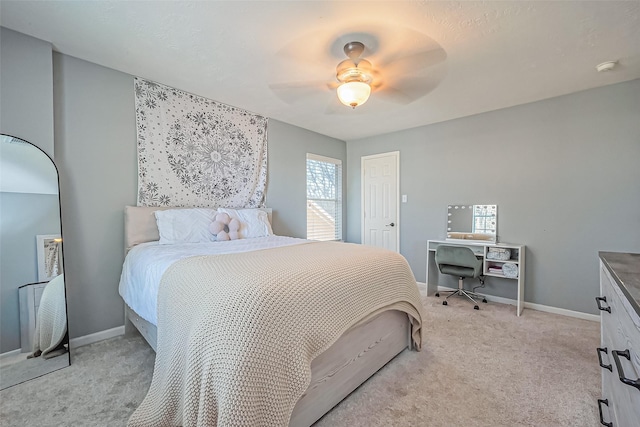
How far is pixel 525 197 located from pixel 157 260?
383 cm

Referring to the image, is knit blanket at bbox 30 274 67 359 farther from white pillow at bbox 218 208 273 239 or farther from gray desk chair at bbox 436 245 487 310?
gray desk chair at bbox 436 245 487 310

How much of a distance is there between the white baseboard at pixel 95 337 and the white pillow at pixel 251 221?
4.50 feet

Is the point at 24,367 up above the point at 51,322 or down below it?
below

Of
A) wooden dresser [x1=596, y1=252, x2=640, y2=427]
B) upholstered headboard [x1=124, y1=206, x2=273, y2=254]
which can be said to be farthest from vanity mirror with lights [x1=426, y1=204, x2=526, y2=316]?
upholstered headboard [x1=124, y1=206, x2=273, y2=254]

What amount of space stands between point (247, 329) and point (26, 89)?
8.24ft

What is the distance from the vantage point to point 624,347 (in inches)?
35.2

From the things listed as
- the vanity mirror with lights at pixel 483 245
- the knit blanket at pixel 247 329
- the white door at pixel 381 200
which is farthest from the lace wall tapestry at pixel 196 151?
the vanity mirror with lights at pixel 483 245

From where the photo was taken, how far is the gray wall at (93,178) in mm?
2229

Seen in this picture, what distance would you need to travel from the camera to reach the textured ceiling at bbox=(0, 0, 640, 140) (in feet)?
5.52

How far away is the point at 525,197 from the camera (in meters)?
3.20

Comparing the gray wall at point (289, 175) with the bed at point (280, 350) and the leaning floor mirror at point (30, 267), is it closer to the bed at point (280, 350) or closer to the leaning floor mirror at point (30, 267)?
the bed at point (280, 350)

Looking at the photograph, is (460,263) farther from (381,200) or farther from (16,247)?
(16,247)

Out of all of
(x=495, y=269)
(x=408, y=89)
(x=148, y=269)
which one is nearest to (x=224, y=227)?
(x=148, y=269)

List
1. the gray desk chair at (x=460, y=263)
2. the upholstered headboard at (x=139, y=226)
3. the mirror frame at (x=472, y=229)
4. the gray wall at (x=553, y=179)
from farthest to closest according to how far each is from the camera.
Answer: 1. the mirror frame at (x=472, y=229)
2. the gray desk chair at (x=460, y=263)
3. the gray wall at (x=553, y=179)
4. the upholstered headboard at (x=139, y=226)
